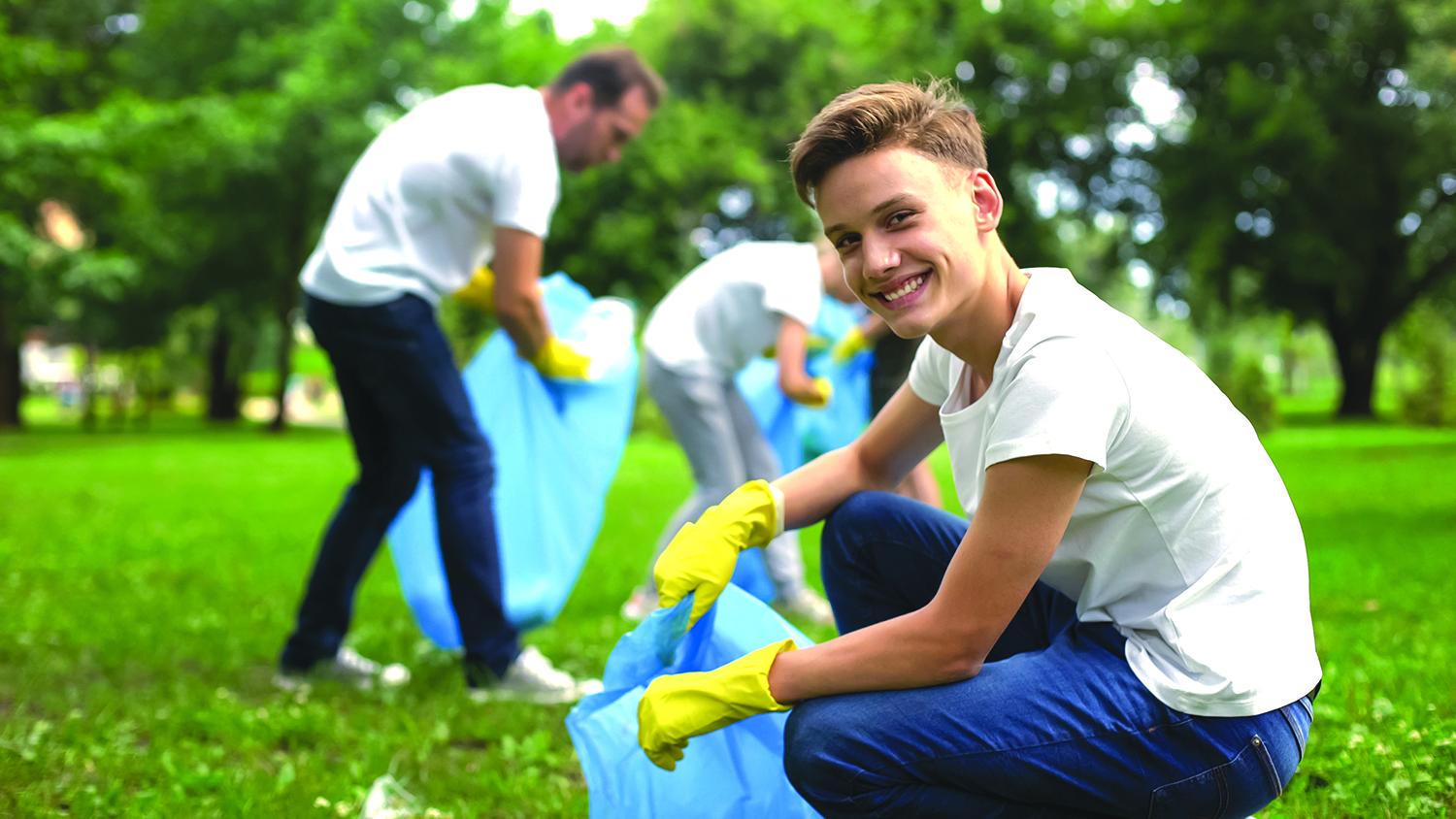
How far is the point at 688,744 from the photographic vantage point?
6.53 feet

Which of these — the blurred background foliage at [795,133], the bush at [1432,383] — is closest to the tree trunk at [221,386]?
the blurred background foliage at [795,133]

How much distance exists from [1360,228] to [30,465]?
20664mm

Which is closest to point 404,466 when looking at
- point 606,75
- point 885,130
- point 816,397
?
point 606,75

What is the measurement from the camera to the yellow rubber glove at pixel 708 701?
5.74ft

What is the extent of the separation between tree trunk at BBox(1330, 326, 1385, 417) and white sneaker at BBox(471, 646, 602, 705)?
2457cm

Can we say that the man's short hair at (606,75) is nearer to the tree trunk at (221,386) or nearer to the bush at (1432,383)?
Result: the bush at (1432,383)

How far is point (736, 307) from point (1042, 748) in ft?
9.38

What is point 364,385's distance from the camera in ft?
10.8

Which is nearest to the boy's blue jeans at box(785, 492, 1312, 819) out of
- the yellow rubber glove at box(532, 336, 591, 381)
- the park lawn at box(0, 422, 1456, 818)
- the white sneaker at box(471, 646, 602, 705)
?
the park lawn at box(0, 422, 1456, 818)

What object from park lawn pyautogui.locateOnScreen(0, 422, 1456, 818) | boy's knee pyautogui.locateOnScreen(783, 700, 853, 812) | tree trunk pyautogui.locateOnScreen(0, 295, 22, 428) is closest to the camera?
boy's knee pyautogui.locateOnScreen(783, 700, 853, 812)

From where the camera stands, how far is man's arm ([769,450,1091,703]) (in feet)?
5.13

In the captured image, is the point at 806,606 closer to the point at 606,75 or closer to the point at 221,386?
the point at 606,75

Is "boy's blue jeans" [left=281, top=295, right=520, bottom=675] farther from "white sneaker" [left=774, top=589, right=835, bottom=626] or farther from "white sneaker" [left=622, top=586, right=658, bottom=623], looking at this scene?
"white sneaker" [left=774, top=589, right=835, bottom=626]

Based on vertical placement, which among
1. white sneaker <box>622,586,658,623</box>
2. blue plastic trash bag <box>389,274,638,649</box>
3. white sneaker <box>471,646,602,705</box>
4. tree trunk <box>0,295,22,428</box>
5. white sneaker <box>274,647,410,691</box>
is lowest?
tree trunk <box>0,295,22,428</box>
